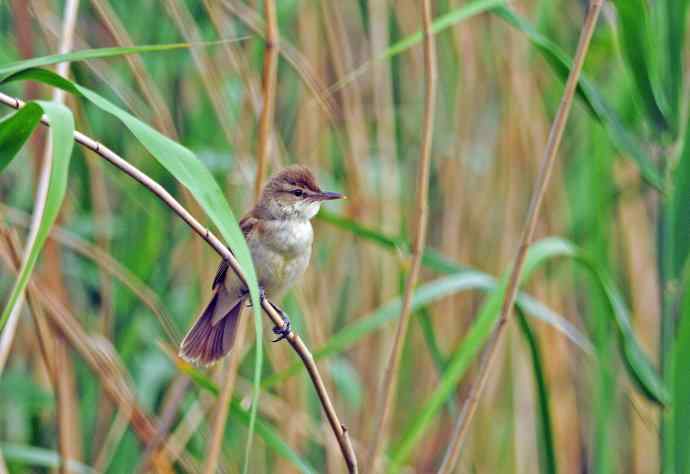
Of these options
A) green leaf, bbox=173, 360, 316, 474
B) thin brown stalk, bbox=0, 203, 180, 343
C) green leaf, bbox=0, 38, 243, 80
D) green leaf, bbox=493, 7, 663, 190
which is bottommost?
green leaf, bbox=173, 360, 316, 474

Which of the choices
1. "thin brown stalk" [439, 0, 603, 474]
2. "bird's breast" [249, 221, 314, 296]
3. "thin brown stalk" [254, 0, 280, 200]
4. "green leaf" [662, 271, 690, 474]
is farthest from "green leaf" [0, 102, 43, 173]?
"green leaf" [662, 271, 690, 474]

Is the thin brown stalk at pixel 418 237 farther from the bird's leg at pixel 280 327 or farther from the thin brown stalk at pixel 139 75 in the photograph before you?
the thin brown stalk at pixel 139 75

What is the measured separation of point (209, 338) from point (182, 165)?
79cm

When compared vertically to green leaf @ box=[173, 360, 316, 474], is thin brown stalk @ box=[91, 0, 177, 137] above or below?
above

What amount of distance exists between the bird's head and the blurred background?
101 mm

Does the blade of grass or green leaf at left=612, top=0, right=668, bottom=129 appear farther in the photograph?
green leaf at left=612, top=0, right=668, bottom=129

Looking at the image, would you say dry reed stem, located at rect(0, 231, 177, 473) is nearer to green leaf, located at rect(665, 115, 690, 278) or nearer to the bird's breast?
the bird's breast

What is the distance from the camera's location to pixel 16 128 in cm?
110

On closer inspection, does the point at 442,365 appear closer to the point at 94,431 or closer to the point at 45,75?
the point at 94,431

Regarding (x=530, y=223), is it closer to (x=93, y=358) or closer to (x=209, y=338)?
(x=209, y=338)

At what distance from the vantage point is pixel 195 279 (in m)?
2.52

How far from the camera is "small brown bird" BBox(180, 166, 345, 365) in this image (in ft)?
6.25

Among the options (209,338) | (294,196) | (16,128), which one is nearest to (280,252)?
(294,196)

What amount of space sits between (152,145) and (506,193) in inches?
65.2
